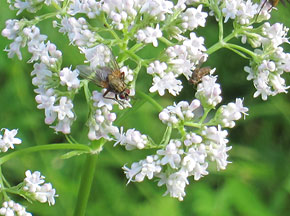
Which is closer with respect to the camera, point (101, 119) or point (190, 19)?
point (101, 119)

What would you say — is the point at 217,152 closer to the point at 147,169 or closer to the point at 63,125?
the point at 147,169

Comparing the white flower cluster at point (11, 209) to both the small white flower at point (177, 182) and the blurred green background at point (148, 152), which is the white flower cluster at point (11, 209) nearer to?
the small white flower at point (177, 182)

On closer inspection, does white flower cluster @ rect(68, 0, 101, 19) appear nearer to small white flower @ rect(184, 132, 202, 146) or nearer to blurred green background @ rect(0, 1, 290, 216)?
small white flower @ rect(184, 132, 202, 146)

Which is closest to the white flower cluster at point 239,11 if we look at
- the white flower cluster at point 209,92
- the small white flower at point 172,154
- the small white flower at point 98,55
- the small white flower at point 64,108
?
the white flower cluster at point 209,92

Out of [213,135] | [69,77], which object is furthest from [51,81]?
[213,135]

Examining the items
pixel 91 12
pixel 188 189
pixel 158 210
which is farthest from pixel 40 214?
pixel 91 12

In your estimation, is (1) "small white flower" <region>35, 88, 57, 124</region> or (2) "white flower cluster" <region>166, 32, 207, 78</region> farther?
(2) "white flower cluster" <region>166, 32, 207, 78</region>

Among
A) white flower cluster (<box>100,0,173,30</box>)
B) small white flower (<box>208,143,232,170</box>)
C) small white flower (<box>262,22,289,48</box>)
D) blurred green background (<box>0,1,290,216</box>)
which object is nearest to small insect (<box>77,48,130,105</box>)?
white flower cluster (<box>100,0,173,30</box>)
